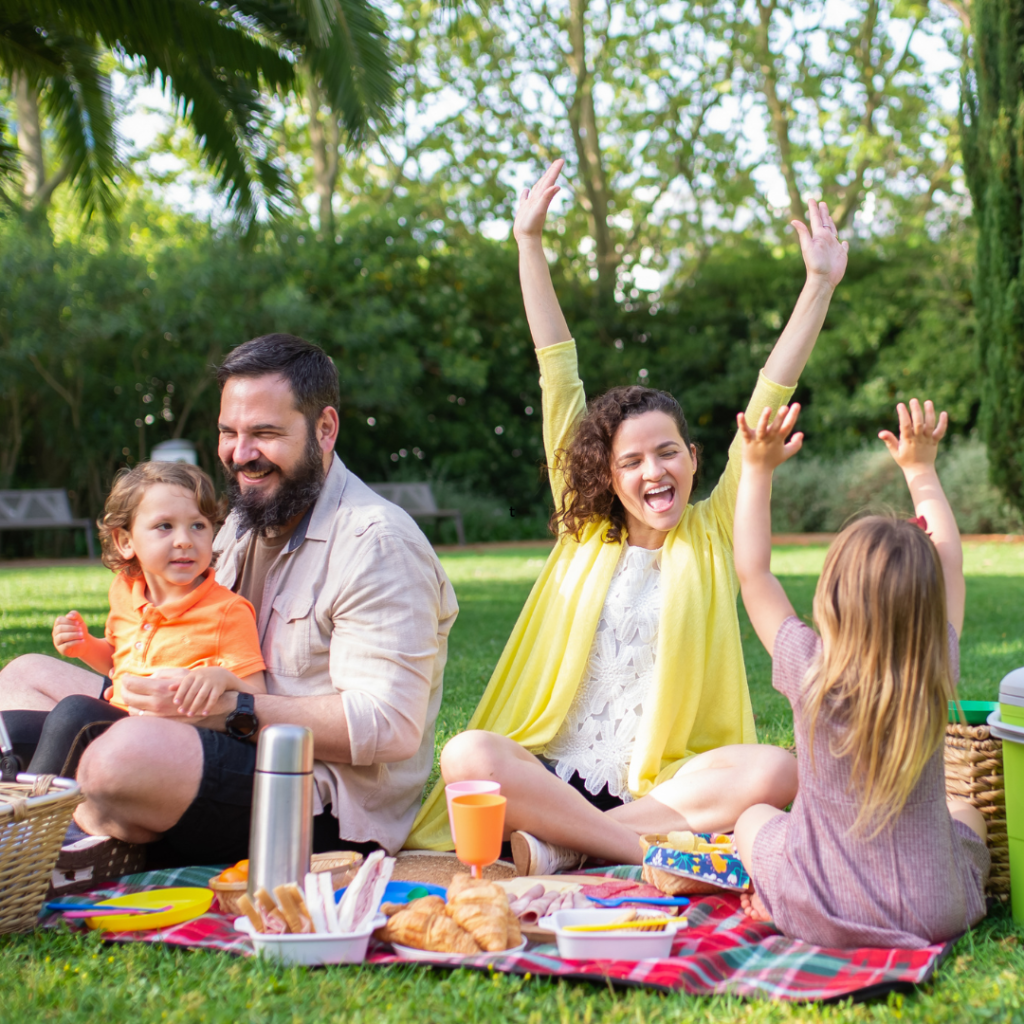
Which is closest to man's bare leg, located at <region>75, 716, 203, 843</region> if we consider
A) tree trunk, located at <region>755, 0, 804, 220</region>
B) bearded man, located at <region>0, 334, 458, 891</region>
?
bearded man, located at <region>0, 334, 458, 891</region>

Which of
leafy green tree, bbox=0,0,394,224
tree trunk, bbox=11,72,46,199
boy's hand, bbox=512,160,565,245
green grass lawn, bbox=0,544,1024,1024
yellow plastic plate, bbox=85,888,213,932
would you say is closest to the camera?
green grass lawn, bbox=0,544,1024,1024

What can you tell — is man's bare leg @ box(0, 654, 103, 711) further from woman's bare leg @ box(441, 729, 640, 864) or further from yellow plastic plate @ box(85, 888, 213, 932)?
woman's bare leg @ box(441, 729, 640, 864)

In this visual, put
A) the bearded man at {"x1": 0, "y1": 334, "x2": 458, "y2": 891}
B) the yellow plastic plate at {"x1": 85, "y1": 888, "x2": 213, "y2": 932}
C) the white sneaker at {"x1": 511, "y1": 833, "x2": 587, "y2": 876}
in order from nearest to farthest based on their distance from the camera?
the yellow plastic plate at {"x1": 85, "y1": 888, "x2": 213, "y2": 932} < the bearded man at {"x1": 0, "y1": 334, "x2": 458, "y2": 891} < the white sneaker at {"x1": 511, "y1": 833, "x2": 587, "y2": 876}

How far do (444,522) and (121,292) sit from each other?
581 cm

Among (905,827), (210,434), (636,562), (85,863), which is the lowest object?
(85,863)

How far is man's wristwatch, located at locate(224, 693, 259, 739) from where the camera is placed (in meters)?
2.72

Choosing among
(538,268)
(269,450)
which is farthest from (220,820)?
(538,268)

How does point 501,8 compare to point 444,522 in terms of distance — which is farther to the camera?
point 501,8

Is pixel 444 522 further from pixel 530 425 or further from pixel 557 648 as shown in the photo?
pixel 557 648

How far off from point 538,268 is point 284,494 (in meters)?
1.08

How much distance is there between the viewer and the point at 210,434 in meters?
15.8

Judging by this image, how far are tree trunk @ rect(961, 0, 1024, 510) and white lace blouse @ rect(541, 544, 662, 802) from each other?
512 inches

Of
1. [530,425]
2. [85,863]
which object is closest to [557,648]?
[85,863]

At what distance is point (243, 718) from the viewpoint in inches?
107
